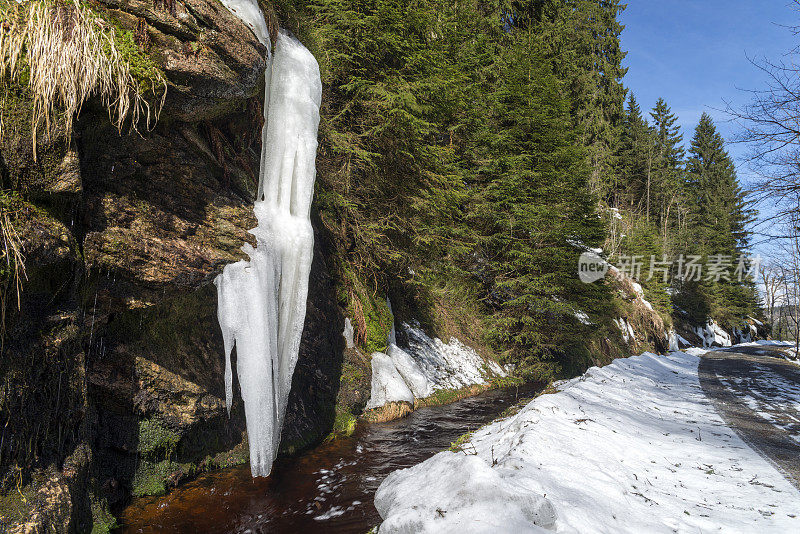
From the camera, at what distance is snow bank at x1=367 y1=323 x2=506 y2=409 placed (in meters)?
Result: 8.43

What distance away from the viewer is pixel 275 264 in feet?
18.3

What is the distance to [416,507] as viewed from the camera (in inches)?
115

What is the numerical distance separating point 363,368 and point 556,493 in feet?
17.4

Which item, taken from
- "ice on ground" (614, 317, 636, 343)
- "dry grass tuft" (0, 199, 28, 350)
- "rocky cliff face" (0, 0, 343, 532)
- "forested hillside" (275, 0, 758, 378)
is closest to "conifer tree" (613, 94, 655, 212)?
"forested hillside" (275, 0, 758, 378)

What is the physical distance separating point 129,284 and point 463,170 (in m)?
9.72

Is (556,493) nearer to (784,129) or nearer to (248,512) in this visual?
(248,512)

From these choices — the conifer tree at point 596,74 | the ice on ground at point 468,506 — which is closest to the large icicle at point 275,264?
the ice on ground at point 468,506

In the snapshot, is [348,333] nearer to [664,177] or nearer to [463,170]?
[463,170]

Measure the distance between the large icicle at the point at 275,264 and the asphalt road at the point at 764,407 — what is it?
567 cm

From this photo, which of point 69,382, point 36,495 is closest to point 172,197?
point 69,382

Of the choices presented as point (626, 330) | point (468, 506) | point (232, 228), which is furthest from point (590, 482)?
point (626, 330)

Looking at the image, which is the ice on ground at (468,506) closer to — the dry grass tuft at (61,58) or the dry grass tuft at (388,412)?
the dry grass tuft at (61,58)

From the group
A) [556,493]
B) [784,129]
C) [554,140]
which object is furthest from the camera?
[554,140]

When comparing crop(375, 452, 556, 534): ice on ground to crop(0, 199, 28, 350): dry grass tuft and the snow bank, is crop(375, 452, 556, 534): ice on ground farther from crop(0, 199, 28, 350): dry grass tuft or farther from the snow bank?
the snow bank
